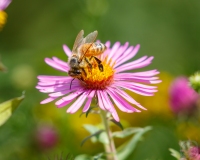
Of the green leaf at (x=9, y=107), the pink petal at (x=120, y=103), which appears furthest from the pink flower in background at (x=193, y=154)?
the green leaf at (x=9, y=107)

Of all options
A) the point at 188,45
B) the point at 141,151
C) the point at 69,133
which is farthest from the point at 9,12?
the point at 141,151

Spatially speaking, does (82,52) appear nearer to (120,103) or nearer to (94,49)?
(94,49)

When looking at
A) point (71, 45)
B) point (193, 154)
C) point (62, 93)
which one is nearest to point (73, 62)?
point (62, 93)

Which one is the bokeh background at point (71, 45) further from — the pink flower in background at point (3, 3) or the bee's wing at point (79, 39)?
the pink flower in background at point (3, 3)

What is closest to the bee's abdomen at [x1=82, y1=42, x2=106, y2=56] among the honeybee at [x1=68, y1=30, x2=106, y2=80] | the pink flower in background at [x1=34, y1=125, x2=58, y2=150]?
the honeybee at [x1=68, y1=30, x2=106, y2=80]

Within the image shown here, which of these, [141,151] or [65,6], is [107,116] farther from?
[65,6]
